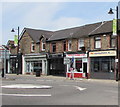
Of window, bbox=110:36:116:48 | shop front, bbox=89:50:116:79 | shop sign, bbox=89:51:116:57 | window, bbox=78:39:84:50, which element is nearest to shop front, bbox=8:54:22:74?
window, bbox=78:39:84:50

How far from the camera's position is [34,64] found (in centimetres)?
4497

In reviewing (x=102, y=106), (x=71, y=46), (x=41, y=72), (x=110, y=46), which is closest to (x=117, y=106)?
(x=102, y=106)

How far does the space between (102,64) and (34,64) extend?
1551 cm

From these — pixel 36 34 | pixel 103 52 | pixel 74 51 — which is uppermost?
pixel 36 34

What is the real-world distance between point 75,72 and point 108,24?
8214 mm

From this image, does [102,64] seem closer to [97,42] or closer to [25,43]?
[97,42]

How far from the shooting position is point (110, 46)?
3192cm

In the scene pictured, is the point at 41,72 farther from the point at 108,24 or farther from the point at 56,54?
the point at 108,24

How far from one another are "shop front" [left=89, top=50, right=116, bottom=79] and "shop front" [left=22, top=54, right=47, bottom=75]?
10562mm

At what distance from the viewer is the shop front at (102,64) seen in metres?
31.7

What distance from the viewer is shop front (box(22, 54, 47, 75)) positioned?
1675 inches

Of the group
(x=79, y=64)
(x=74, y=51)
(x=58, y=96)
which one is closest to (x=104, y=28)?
(x=74, y=51)

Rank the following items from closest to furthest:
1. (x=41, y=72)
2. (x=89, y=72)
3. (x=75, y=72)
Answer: (x=89, y=72) < (x=75, y=72) < (x=41, y=72)

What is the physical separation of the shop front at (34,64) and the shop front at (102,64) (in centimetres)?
1056
